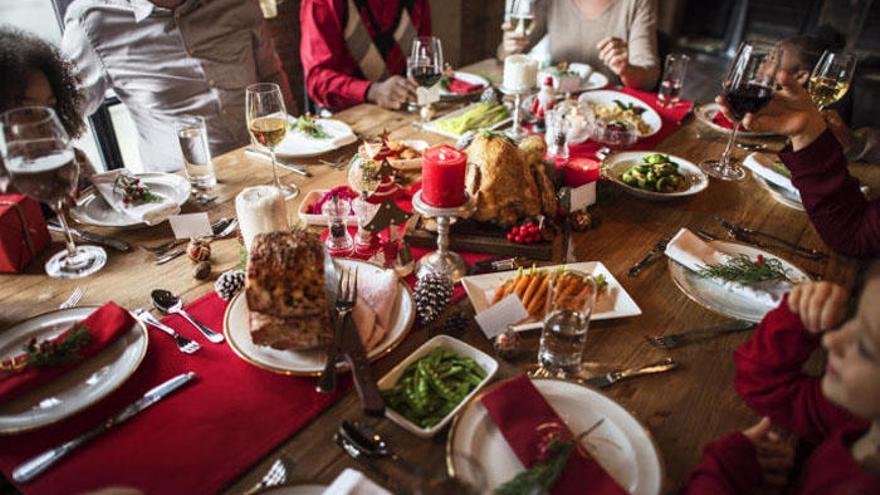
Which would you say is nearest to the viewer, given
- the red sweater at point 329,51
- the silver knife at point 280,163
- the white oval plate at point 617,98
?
the silver knife at point 280,163

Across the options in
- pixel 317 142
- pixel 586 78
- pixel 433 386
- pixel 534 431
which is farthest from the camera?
pixel 586 78

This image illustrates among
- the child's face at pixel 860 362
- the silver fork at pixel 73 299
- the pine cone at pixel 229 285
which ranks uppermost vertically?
the child's face at pixel 860 362

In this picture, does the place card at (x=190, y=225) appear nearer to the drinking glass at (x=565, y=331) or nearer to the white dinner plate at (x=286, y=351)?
the white dinner plate at (x=286, y=351)

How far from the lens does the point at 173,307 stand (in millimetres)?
1245

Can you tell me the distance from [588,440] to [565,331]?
0.24m

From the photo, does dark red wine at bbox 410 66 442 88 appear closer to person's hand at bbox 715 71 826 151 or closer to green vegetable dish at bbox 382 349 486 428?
person's hand at bbox 715 71 826 151

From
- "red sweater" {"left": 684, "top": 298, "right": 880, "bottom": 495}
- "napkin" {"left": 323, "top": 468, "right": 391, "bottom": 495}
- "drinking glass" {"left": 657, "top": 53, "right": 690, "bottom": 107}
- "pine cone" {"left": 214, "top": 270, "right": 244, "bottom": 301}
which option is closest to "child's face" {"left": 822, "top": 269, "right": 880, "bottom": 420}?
"red sweater" {"left": 684, "top": 298, "right": 880, "bottom": 495}

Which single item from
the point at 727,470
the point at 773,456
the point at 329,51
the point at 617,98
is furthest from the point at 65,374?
the point at 617,98

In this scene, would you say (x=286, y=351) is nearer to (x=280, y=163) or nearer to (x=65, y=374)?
(x=65, y=374)

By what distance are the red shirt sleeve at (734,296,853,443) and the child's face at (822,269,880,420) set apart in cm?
24

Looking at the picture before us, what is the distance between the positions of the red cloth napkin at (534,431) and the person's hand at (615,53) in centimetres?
218

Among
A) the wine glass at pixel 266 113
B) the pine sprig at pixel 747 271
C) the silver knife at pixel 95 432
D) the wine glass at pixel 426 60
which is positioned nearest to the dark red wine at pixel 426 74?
the wine glass at pixel 426 60

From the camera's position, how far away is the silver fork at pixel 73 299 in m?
1.25

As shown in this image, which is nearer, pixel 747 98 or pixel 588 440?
pixel 588 440
